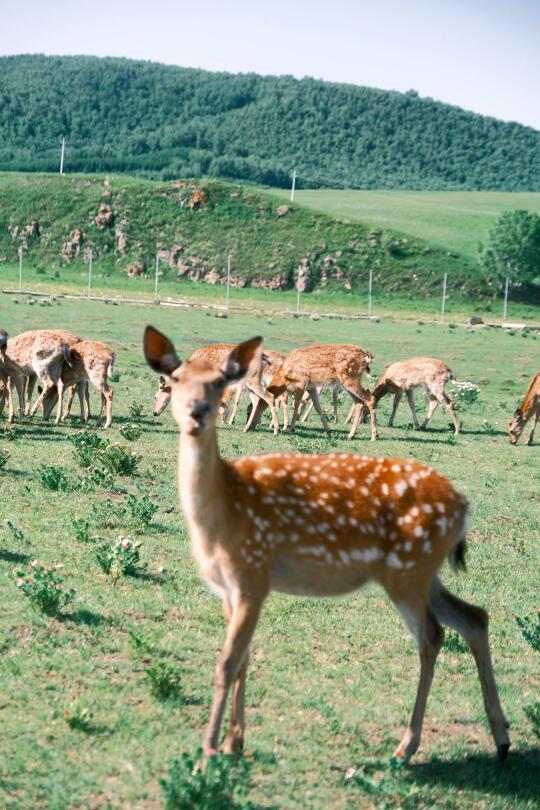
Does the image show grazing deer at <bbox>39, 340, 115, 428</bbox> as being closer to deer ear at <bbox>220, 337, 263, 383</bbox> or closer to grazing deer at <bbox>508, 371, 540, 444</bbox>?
grazing deer at <bbox>508, 371, 540, 444</bbox>

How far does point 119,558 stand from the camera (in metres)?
10.5

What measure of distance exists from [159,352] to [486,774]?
3.69 meters

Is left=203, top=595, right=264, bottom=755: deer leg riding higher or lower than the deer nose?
lower

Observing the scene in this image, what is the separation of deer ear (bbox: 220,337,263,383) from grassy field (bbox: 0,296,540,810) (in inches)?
100

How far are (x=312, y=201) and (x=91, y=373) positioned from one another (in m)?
108

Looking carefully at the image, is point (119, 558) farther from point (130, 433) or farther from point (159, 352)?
point (130, 433)

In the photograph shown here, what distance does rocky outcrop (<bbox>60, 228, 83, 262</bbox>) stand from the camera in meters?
94.1

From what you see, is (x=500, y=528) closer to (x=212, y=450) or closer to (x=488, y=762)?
(x=488, y=762)

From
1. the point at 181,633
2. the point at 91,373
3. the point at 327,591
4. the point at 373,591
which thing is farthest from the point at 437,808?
the point at 91,373

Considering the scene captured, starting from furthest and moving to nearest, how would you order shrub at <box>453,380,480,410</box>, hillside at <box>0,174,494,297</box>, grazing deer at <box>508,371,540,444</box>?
1. hillside at <box>0,174,494,297</box>
2. shrub at <box>453,380,480,410</box>
3. grazing deer at <box>508,371,540,444</box>

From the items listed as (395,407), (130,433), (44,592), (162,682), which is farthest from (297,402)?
(162,682)

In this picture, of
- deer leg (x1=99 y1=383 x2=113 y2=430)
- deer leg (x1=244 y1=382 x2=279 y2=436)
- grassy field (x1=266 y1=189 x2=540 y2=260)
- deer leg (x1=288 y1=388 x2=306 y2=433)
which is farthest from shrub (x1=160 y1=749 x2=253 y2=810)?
grassy field (x1=266 y1=189 x2=540 y2=260)

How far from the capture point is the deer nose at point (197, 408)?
6.26 m

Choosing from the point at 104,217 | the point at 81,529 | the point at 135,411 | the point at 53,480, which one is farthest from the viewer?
the point at 104,217
